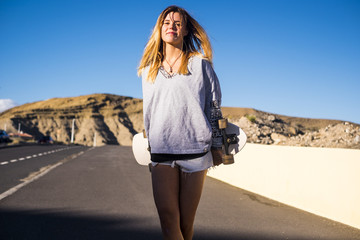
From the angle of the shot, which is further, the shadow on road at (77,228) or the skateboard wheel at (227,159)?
the shadow on road at (77,228)

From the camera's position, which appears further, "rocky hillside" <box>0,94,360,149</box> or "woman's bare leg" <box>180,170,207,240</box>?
"rocky hillside" <box>0,94,360,149</box>

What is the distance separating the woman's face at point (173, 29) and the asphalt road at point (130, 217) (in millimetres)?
2838

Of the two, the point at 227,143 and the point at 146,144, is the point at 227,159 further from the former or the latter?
the point at 146,144

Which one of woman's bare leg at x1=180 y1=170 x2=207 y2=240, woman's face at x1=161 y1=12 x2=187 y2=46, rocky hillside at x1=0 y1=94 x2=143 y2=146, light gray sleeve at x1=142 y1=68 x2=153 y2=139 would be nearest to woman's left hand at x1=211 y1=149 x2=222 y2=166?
woman's bare leg at x1=180 y1=170 x2=207 y2=240

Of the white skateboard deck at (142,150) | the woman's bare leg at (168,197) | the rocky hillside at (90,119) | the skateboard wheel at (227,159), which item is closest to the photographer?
the woman's bare leg at (168,197)

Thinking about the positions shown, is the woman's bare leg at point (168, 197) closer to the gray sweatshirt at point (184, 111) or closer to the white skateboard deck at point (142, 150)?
the gray sweatshirt at point (184, 111)

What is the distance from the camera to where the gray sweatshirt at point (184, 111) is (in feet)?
7.79

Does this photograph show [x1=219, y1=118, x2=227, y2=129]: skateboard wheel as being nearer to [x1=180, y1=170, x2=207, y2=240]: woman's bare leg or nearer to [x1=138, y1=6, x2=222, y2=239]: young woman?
[x1=138, y1=6, x2=222, y2=239]: young woman

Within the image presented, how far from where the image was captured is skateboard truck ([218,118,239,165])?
2449 millimetres

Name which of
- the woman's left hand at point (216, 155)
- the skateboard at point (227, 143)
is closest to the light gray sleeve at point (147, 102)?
the skateboard at point (227, 143)

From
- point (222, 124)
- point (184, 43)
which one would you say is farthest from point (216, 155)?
point (184, 43)

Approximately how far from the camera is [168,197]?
7.58 ft

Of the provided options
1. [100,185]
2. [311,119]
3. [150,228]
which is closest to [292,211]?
[150,228]

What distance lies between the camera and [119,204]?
714 centimetres
